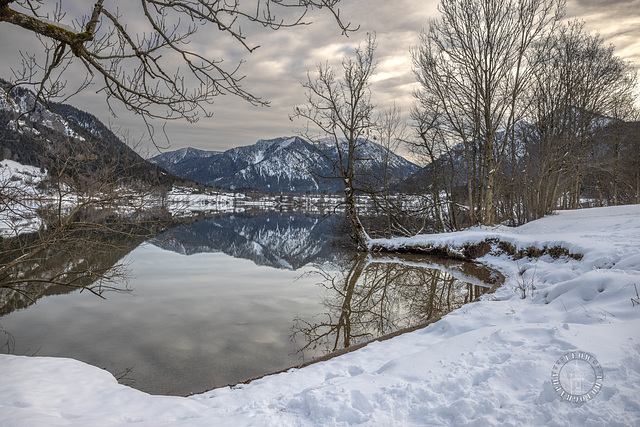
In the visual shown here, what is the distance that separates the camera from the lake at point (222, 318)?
15.4 ft

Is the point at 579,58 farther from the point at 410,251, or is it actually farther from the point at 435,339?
the point at 435,339

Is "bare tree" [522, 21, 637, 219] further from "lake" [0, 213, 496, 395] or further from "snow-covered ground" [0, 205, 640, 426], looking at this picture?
"snow-covered ground" [0, 205, 640, 426]

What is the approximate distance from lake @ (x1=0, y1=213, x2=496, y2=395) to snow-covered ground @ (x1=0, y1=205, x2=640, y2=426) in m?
0.91

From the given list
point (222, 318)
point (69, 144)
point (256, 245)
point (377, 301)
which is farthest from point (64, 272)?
point (256, 245)

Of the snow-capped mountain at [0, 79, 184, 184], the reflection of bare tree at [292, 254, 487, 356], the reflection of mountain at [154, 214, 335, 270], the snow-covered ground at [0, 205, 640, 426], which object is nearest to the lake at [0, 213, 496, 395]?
the reflection of bare tree at [292, 254, 487, 356]

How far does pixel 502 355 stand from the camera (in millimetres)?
2742

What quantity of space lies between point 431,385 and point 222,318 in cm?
518

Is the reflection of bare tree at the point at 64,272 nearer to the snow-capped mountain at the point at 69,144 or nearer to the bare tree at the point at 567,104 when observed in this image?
the snow-capped mountain at the point at 69,144

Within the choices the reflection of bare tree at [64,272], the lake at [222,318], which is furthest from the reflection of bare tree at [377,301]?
the reflection of bare tree at [64,272]

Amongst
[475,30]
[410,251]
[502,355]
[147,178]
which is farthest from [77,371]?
[475,30]

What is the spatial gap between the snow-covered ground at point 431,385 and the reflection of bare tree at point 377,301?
130cm

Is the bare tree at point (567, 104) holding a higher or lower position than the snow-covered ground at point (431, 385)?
higher

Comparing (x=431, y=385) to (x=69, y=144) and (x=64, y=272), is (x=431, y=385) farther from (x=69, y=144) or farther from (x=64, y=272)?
(x=69, y=144)

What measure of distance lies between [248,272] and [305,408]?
10.0 metres
